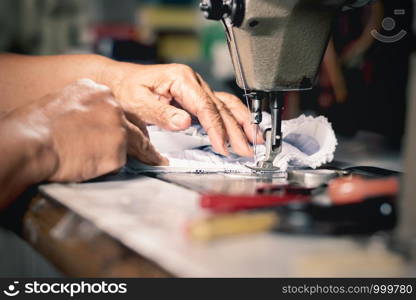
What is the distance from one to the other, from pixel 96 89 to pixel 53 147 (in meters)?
0.12

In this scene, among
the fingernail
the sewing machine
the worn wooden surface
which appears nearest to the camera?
the worn wooden surface

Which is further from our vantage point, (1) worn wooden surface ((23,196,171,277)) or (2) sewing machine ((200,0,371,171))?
(2) sewing machine ((200,0,371,171))

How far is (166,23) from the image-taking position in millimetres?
3701

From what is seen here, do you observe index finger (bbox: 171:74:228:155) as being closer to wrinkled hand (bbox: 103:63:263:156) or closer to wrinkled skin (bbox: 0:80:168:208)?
wrinkled hand (bbox: 103:63:263:156)

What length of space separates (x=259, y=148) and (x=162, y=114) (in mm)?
165

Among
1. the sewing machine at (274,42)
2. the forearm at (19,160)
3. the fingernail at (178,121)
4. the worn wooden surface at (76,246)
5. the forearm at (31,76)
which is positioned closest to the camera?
the worn wooden surface at (76,246)

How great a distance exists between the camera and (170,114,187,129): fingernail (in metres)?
0.93

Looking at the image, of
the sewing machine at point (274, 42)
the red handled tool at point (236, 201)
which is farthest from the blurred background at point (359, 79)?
the red handled tool at point (236, 201)

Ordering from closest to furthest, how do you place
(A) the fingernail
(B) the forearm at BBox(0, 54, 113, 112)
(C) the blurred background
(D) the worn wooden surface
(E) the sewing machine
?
(D) the worn wooden surface
(E) the sewing machine
(A) the fingernail
(B) the forearm at BBox(0, 54, 113, 112)
(C) the blurred background

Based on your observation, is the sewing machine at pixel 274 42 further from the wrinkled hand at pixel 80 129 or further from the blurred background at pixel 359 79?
the wrinkled hand at pixel 80 129

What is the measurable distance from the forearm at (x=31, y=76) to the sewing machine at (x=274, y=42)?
1.09 ft

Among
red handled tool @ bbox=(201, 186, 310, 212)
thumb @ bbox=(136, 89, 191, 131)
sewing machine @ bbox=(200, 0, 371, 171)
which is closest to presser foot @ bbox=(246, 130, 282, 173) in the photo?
sewing machine @ bbox=(200, 0, 371, 171)

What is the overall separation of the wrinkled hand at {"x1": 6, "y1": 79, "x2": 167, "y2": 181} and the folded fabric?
0.14m

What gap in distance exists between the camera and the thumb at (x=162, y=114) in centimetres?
93
